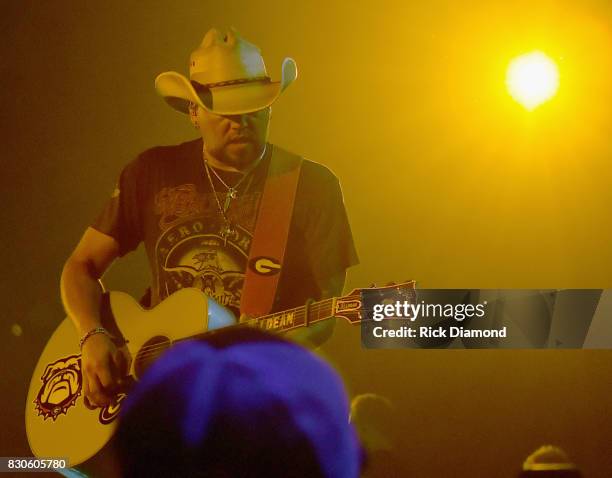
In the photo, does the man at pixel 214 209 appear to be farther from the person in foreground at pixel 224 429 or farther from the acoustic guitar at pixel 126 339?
the person in foreground at pixel 224 429

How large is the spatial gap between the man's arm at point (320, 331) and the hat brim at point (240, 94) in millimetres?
693

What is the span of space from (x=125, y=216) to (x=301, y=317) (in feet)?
2.60

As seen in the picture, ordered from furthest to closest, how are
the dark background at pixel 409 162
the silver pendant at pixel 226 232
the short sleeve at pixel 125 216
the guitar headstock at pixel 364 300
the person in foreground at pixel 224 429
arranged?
the short sleeve at pixel 125 216, the silver pendant at pixel 226 232, the dark background at pixel 409 162, the guitar headstock at pixel 364 300, the person in foreground at pixel 224 429

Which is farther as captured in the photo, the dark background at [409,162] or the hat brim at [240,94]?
the hat brim at [240,94]

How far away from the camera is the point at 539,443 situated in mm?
2408

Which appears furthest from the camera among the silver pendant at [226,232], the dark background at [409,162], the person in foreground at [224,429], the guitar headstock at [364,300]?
the silver pendant at [226,232]

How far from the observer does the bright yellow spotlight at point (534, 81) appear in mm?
2600

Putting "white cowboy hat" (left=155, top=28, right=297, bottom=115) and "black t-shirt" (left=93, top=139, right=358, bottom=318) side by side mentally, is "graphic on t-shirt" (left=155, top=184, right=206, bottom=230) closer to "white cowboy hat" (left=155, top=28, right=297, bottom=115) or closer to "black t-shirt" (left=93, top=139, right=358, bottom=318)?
"black t-shirt" (left=93, top=139, right=358, bottom=318)

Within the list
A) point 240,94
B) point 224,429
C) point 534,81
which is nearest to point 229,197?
point 240,94

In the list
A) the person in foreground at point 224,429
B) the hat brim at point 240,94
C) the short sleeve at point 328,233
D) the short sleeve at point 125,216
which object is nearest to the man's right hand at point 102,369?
the short sleeve at point 125,216

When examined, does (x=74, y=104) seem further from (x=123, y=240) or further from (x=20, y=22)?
(x=123, y=240)

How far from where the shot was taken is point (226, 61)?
8.68ft

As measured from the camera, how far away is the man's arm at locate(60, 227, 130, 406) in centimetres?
243

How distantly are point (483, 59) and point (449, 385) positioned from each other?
1.17 meters
